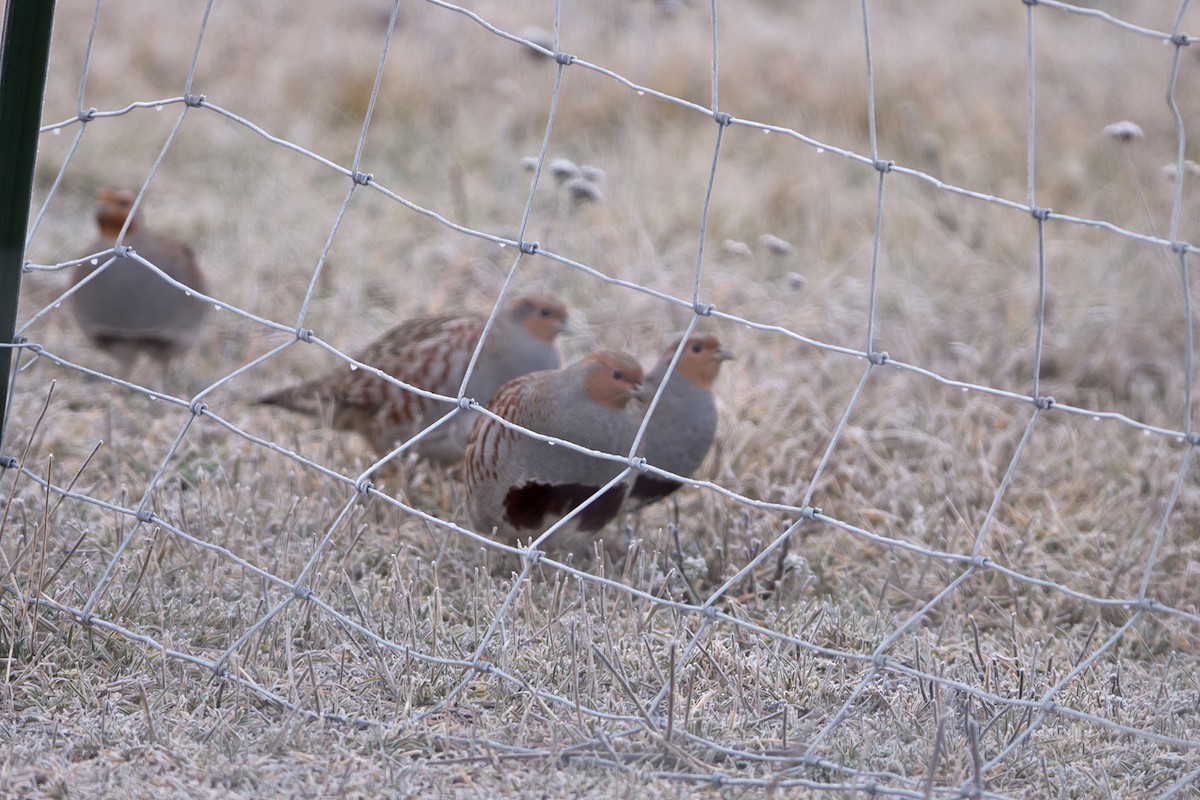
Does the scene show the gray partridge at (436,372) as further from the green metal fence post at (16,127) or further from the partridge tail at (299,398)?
the green metal fence post at (16,127)

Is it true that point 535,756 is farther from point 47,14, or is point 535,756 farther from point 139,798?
point 47,14

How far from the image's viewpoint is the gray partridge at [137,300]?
15.1 ft

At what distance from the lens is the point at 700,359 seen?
3578mm

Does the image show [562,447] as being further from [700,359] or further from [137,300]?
[137,300]

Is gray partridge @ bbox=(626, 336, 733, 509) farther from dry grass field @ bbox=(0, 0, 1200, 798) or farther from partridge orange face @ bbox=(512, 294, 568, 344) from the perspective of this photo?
partridge orange face @ bbox=(512, 294, 568, 344)

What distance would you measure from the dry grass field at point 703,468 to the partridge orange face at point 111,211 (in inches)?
17.3

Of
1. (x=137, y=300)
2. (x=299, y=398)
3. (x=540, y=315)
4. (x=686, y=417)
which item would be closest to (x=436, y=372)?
(x=540, y=315)

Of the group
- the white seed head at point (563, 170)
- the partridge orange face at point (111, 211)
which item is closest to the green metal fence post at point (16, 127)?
the white seed head at point (563, 170)

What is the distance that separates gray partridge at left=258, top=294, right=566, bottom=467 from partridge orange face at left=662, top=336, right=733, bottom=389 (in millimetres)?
540

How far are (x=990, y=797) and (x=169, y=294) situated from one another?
341 centimetres

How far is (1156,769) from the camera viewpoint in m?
2.31

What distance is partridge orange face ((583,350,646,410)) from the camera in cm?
314

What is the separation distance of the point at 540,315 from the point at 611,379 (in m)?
0.88

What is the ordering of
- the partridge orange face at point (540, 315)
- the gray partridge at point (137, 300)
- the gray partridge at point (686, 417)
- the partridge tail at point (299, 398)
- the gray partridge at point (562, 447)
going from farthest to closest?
A: the gray partridge at point (137, 300) < the partridge tail at point (299, 398) < the partridge orange face at point (540, 315) < the gray partridge at point (686, 417) < the gray partridge at point (562, 447)
